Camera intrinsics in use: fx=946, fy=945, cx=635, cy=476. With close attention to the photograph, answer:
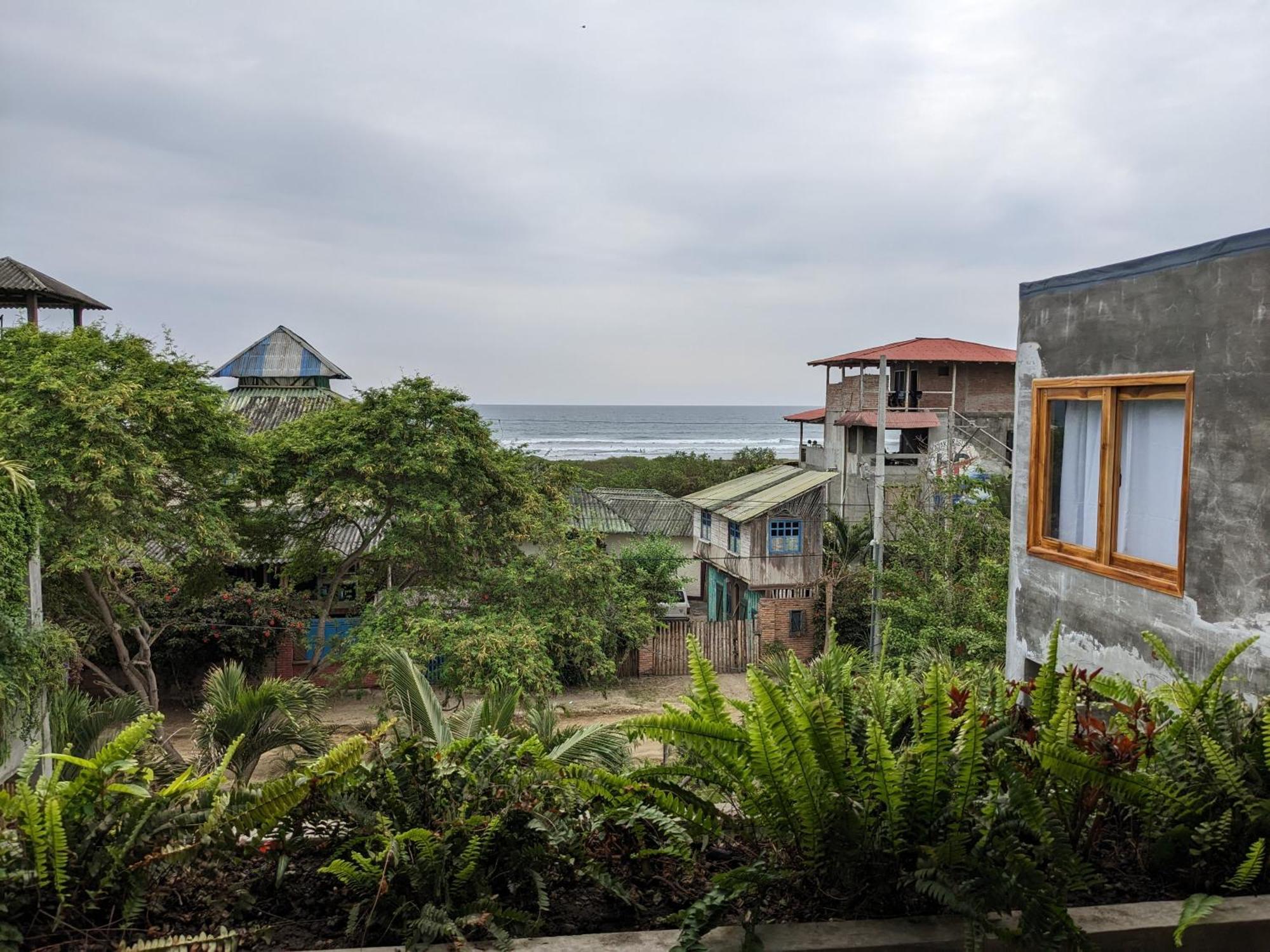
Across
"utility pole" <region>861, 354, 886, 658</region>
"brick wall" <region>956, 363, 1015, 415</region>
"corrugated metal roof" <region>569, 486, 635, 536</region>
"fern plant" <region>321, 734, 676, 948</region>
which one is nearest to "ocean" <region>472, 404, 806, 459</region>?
"corrugated metal roof" <region>569, 486, 635, 536</region>

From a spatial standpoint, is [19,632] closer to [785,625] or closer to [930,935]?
[930,935]

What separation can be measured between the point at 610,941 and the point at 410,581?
15.8 m

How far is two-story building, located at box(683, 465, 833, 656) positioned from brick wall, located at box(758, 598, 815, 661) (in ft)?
0.05

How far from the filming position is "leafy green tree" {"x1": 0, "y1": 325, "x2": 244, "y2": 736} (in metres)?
12.6

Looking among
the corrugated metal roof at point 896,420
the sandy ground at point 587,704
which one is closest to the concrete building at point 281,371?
the sandy ground at point 587,704

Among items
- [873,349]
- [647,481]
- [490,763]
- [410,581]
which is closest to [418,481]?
[410,581]

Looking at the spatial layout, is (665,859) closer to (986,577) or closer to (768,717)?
(768,717)

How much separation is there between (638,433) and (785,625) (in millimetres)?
108037

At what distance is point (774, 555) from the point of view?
25.2m

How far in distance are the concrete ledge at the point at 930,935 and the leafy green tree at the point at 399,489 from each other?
1393cm

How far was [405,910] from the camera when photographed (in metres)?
2.02

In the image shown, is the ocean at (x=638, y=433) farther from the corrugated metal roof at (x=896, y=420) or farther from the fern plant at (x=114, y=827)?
the fern plant at (x=114, y=827)

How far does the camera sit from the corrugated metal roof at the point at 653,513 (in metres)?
32.3

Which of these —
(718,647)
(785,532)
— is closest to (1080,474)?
(718,647)
